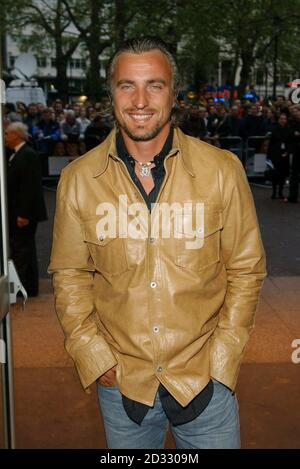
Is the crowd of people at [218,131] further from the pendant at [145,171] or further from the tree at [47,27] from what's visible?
the tree at [47,27]

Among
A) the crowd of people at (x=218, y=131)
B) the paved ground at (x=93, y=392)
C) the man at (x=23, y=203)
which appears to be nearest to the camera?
the paved ground at (x=93, y=392)

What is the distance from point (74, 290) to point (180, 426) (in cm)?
57

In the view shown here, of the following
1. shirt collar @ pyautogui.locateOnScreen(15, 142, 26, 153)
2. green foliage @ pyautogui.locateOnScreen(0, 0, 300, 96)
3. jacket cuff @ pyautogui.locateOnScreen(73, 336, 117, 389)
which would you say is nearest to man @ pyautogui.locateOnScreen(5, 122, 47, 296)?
shirt collar @ pyautogui.locateOnScreen(15, 142, 26, 153)

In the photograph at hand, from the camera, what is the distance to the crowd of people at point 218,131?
42.4 ft

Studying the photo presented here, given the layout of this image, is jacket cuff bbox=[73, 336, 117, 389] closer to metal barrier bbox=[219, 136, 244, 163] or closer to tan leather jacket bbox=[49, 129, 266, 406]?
tan leather jacket bbox=[49, 129, 266, 406]

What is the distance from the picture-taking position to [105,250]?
221cm

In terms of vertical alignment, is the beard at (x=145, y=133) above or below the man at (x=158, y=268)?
above

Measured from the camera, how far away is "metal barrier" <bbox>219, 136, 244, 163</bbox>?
15.1 meters

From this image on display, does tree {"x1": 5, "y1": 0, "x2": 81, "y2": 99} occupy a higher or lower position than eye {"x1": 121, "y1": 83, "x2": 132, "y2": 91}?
higher

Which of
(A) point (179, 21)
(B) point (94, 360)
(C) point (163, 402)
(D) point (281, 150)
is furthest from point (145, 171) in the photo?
(A) point (179, 21)

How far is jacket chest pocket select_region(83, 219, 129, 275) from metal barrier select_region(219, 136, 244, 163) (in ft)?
42.7

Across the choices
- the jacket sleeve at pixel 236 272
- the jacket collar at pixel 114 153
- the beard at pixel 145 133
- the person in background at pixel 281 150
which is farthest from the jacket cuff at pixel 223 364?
the person in background at pixel 281 150

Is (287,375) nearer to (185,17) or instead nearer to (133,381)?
(133,381)

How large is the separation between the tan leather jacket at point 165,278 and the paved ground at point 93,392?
162 cm
